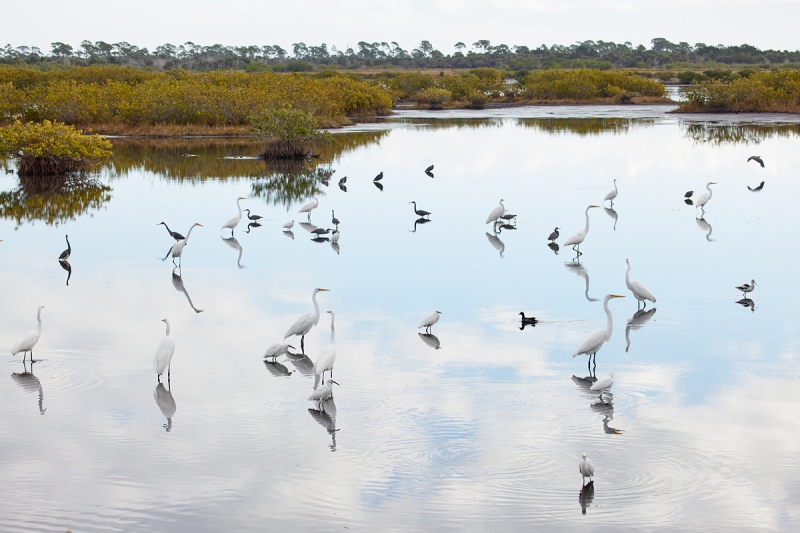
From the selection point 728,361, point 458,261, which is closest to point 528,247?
point 458,261

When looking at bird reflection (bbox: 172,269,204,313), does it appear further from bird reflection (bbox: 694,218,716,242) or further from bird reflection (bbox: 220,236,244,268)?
bird reflection (bbox: 694,218,716,242)

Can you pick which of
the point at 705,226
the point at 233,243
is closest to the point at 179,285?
the point at 233,243

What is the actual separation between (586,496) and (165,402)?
4445 millimetres

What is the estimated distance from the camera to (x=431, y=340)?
11461mm

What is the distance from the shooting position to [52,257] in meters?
17.4

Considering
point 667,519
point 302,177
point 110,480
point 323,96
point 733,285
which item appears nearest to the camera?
point 667,519

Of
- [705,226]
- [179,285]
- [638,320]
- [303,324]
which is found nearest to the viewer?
[303,324]

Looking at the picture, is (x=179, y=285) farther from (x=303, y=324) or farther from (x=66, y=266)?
(x=303, y=324)

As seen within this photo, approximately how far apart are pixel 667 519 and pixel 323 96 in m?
42.7

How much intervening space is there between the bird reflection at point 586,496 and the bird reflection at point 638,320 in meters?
4.20

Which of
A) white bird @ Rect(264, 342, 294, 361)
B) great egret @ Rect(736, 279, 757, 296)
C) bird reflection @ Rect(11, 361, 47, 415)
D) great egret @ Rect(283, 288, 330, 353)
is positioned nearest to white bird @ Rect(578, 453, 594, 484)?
white bird @ Rect(264, 342, 294, 361)

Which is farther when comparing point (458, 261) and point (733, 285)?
point (458, 261)

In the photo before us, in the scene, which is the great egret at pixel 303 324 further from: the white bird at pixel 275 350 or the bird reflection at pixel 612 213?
the bird reflection at pixel 612 213

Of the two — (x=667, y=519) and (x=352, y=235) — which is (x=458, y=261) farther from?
(x=667, y=519)
